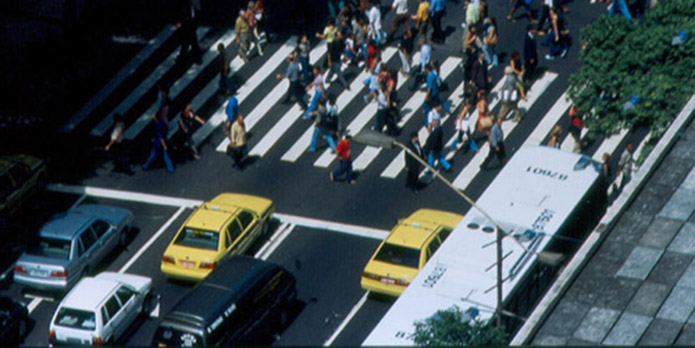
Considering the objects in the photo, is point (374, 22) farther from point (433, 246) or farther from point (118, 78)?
point (433, 246)

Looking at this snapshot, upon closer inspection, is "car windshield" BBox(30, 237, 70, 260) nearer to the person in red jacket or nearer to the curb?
the person in red jacket

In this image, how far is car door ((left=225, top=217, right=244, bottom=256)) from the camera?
40.2 meters

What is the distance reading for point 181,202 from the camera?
44.3 m

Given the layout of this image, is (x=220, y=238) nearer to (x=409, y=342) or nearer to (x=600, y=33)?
(x=409, y=342)

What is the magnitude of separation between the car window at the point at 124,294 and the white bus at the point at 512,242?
23.4 ft

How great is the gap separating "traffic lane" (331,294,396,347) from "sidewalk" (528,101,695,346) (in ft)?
30.3

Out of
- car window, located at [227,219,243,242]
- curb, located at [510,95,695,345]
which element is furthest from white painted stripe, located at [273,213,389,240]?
curb, located at [510,95,695,345]

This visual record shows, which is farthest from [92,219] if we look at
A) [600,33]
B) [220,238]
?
[600,33]

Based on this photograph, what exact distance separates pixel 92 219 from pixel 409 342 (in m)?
11.3

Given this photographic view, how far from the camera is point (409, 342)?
111 ft

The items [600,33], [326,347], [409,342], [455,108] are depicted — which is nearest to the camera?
[409,342]

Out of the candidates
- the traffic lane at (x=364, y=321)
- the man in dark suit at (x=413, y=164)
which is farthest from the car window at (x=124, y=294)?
the man in dark suit at (x=413, y=164)

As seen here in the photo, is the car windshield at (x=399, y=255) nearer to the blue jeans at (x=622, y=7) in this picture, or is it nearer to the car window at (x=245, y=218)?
the car window at (x=245, y=218)

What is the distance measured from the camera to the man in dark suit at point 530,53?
47.8 metres
